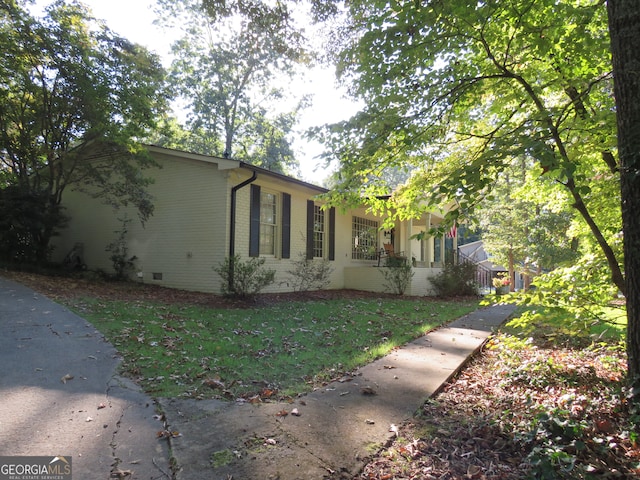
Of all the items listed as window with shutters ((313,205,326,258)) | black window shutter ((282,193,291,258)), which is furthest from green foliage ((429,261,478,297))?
black window shutter ((282,193,291,258))

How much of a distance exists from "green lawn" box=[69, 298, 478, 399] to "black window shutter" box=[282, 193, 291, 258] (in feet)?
9.70

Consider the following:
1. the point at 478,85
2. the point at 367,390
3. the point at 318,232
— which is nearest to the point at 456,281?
the point at 318,232

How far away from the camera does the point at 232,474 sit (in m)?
2.26

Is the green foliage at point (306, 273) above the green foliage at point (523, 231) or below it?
below

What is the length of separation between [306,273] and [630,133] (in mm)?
9933

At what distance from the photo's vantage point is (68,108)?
11.1 meters

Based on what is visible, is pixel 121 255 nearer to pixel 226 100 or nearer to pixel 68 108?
pixel 68 108

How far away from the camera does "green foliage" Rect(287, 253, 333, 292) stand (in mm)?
12086

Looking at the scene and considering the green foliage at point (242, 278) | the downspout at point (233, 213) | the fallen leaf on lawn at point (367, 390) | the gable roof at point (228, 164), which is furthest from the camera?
the downspout at point (233, 213)

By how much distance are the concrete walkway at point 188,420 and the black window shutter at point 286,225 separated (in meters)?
7.23

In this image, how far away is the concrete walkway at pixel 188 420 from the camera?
239cm

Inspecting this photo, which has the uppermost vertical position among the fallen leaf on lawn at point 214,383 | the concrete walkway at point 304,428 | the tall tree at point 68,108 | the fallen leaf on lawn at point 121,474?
the tall tree at point 68,108

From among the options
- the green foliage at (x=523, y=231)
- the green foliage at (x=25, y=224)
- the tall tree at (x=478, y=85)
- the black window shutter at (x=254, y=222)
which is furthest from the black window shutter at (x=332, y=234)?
the tall tree at (x=478, y=85)

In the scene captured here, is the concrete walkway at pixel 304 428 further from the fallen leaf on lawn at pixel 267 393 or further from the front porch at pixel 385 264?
the front porch at pixel 385 264
